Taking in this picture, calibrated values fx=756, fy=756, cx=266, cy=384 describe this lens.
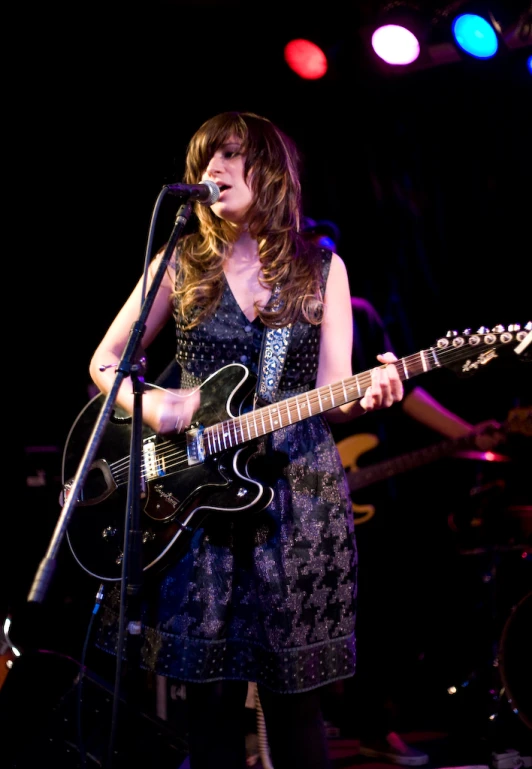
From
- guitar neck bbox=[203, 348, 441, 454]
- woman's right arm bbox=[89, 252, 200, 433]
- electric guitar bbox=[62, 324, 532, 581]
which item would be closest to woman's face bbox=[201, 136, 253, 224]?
woman's right arm bbox=[89, 252, 200, 433]

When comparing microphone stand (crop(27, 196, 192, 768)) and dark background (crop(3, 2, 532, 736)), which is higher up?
dark background (crop(3, 2, 532, 736))

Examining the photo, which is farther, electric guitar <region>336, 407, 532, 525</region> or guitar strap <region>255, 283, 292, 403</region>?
electric guitar <region>336, 407, 532, 525</region>

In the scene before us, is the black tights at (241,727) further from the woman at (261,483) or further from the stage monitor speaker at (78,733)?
the stage monitor speaker at (78,733)

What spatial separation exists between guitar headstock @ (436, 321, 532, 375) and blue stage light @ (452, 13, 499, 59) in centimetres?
266

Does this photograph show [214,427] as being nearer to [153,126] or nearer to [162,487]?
[162,487]

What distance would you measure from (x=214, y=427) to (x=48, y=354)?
10.2ft

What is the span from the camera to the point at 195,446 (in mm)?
2234

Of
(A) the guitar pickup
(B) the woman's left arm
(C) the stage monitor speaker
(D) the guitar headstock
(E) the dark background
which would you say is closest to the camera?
(D) the guitar headstock

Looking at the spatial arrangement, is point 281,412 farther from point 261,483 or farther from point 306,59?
point 306,59

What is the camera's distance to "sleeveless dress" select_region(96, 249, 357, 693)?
80.9 inches

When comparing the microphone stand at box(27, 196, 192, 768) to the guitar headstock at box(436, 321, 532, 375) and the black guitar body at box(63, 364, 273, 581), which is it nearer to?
the black guitar body at box(63, 364, 273, 581)

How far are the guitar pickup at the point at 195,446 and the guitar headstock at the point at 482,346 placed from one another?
0.73 m

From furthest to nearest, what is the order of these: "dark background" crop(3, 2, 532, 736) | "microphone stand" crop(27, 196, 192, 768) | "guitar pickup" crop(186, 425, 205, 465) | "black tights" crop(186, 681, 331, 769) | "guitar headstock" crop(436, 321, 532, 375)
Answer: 1. "dark background" crop(3, 2, 532, 736)
2. "guitar pickup" crop(186, 425, 205, 465)
3. "black tights" crop(186, 681, 331, 769)
4. "guitar headstock" crop(436, 321, 532, 375)
5. "microphone stand" crop(27, 196, 192, 768)

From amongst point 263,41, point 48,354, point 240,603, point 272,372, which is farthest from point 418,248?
point 240,603
